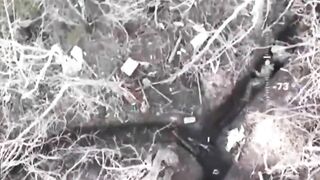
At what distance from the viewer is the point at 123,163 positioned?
2.26 m

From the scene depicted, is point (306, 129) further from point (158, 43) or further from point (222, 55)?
point (158, 43)

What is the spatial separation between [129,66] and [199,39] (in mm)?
268

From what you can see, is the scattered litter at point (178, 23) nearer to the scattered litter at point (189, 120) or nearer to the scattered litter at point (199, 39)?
the scattered litter at point (199, 39)

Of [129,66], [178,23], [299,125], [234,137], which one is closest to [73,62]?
[129,66]

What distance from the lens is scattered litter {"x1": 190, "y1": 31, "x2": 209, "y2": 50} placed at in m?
2.21

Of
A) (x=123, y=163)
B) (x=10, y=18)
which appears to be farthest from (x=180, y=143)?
(x=10, y=18)

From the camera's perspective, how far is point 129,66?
227 centimetres

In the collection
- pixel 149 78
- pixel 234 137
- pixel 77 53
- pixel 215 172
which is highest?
pixel 77 53

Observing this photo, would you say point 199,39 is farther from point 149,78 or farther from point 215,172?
point 215,172

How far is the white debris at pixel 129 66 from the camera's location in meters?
2.26

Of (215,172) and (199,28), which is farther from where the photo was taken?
(215,172)

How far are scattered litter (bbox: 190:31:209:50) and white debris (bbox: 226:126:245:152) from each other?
33 cm

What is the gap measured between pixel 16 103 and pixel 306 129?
3.35 feet

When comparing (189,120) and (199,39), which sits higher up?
(199,39)
